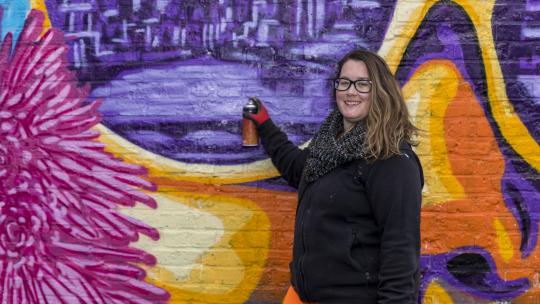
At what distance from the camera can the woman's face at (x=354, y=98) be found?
8.05 feet

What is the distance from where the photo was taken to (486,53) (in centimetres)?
317

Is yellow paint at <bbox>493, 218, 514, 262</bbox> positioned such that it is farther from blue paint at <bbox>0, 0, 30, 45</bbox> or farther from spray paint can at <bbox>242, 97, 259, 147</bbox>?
blue paint at <bbox>0, 0, 30, 45</bbox>

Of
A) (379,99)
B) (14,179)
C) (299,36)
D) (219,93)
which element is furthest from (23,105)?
(379,99)

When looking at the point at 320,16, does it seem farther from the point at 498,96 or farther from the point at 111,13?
the point at 111,13

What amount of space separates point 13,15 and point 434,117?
2.39 meters

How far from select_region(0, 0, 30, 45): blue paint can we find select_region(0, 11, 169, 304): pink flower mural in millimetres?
42

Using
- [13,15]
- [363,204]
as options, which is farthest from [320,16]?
[13,15]

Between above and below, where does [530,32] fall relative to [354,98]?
above

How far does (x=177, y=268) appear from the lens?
11.1 feet

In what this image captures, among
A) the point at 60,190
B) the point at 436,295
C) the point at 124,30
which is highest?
the point at 124,30

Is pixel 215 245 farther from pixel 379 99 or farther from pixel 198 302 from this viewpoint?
pixel 379 99

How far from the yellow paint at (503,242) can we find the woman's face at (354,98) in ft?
4.07

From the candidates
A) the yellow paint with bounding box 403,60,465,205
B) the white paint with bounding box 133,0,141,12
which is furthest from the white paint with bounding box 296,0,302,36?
the white paint with bounding box 133,0,141,12

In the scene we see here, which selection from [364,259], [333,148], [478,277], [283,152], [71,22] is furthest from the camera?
[71,22]
